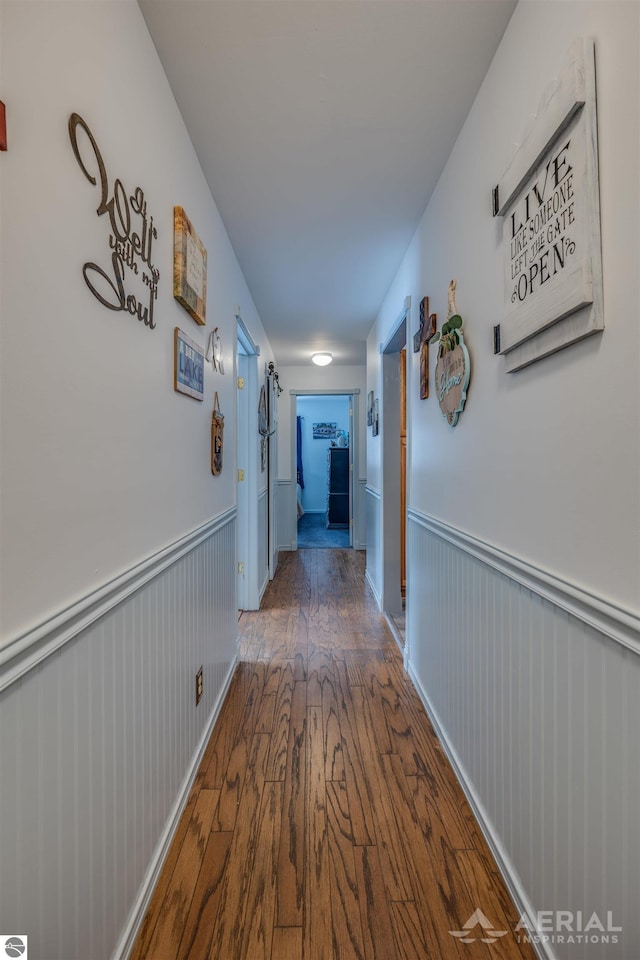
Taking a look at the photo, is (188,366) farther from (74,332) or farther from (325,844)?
(325,844)

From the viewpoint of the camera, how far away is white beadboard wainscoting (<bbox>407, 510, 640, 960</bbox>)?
792mm

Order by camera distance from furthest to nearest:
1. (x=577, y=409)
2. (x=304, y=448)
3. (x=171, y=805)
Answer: (x=304, y=448)
(x=171, y=805)
(x=577, y=409)

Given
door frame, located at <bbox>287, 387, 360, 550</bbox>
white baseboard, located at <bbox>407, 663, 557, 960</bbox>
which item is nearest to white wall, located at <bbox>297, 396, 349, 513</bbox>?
door frame, located at <bbox>287, 387, 360, 550</bbox>

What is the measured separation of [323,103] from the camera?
153cm

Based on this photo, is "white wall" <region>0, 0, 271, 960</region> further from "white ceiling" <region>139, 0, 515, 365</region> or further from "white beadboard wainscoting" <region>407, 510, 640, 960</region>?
"white beadboard wainscoting" <region>407, 510, 640, 960</region>

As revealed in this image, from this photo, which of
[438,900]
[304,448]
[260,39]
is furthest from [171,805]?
[304,448]

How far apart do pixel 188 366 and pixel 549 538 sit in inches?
50.2

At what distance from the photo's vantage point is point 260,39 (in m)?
1.29

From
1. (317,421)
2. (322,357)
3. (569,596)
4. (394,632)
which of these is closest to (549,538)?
(569,596)

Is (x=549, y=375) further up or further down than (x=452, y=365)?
further down

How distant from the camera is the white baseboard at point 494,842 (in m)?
1.08

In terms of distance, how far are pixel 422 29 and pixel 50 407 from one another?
1.43 metres

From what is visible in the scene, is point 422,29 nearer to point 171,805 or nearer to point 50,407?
A: point 50,407

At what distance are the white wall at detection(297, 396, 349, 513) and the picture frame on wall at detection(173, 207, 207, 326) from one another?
719 cm
